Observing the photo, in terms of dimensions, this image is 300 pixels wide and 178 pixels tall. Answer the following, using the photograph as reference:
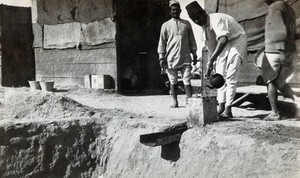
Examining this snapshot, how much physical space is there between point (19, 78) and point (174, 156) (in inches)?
322

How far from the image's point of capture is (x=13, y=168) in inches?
206

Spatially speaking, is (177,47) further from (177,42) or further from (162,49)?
(162,49)

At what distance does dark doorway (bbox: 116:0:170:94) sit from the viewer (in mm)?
10023

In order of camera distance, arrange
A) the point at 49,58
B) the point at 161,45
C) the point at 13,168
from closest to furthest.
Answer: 1. the point at 13,168
2. the point at 161,45
3. the point at 49,58

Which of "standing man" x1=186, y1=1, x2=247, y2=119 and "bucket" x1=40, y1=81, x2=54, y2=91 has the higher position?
"standing man" x1=186, y1=1, x2=247, y2=119

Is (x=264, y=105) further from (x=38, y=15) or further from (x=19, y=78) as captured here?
(x=19, y=78)

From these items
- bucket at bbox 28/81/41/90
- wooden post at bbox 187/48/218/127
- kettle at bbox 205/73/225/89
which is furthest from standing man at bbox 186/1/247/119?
bucket at bbox 28/81/41/90

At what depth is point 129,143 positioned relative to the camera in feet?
16.1

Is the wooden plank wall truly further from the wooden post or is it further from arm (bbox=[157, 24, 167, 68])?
the wooden post

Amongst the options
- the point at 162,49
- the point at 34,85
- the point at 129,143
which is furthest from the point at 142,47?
the point at 129,143

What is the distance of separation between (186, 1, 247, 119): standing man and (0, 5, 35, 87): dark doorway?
791cm

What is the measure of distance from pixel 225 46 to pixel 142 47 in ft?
20.0

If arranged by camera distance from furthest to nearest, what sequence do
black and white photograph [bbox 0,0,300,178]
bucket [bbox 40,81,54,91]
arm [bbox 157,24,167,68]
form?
bucket [bbox 40,81,54,91] < arm [bbox 157,24,167,68] < black and white photograph [bbox 0,0,300,178]

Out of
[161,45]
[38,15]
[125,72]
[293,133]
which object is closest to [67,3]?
[38,15]
